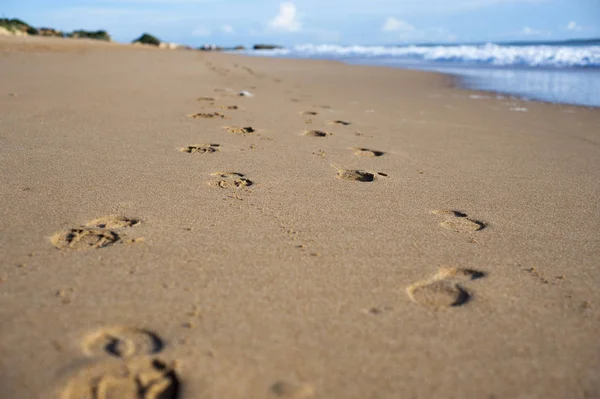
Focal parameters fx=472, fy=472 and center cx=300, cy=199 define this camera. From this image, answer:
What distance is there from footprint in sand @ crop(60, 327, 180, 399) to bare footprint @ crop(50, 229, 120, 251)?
49cm

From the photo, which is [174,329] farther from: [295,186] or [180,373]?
[295,186]

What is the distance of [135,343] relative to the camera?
1.10m

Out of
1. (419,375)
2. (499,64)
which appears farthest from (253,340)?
(499,64)

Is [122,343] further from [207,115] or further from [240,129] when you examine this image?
[207,115]

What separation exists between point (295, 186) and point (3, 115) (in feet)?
8.53

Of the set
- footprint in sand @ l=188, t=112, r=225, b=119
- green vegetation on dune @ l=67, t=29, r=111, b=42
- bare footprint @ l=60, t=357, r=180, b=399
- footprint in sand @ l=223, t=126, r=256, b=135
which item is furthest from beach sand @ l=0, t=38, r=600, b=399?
green vegetation on dune @ l=67, t=29, r=111, b=42

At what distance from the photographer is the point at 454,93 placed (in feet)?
21.2

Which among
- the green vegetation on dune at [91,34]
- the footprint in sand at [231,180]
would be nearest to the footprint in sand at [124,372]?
the footprint in sand at [231,180]

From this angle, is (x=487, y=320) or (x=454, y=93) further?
(x=454, y=93)

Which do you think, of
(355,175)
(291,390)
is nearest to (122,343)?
(291,390)

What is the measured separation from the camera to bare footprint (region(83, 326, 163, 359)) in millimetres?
1064

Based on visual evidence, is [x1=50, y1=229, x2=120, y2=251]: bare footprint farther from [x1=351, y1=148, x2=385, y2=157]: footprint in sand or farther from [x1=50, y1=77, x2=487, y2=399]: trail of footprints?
[x1=351, y1=148, x2=385, y2=157]: footprint in sand

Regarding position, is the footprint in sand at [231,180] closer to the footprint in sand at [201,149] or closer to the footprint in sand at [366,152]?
A: the footprint in sand at [201,149]

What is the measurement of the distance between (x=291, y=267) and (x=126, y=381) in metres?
0.60
